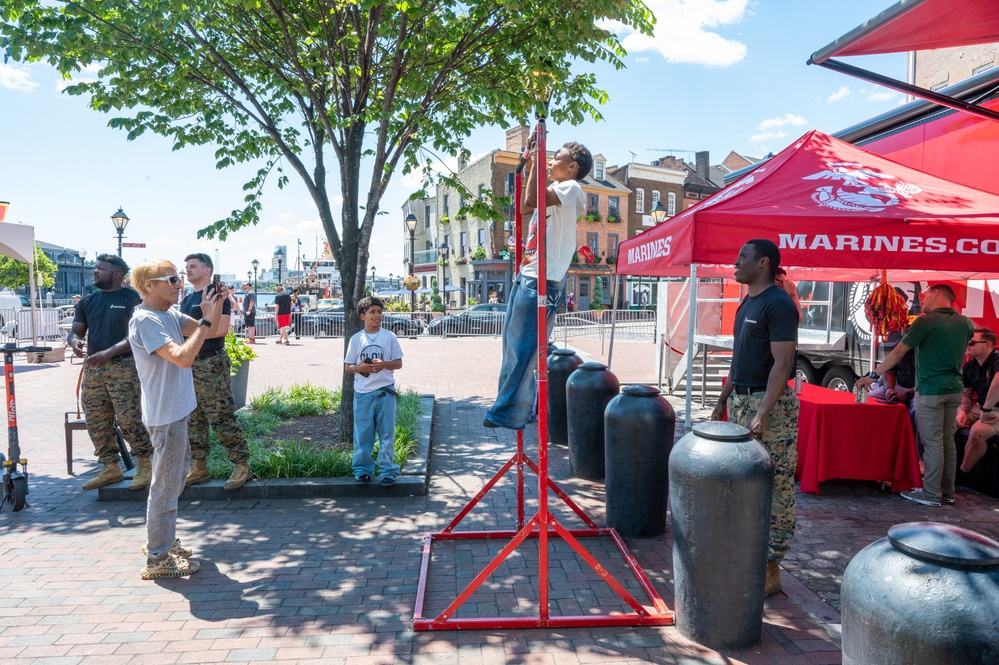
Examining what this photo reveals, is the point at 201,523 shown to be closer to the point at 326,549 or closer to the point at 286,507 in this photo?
the point at 286,507

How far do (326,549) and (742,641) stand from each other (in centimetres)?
288

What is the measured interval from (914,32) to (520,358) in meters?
3.53

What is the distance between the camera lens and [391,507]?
5637mm

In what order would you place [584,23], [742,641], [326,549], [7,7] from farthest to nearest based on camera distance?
[584,23] < [7,7] < [326,549] < [742,641]

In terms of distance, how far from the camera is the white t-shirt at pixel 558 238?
3.62 metres

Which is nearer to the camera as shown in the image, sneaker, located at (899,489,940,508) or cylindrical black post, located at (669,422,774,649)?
cylindrical black post, located at (669,422,774,649)

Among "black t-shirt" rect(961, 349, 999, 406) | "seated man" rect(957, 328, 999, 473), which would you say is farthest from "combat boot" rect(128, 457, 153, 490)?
"black t-shirt" rect(961, 349, 999, 406)

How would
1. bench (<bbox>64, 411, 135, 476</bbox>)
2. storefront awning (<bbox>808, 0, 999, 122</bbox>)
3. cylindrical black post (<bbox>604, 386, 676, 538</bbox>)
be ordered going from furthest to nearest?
bench (<bbox>64, 411, 135, 476</bbox>) → cylindrical black post (<bbox>604, 386, 676, 538</bbox>) → storefront awning (<bbox>808, 0, 999, 122</bbox>)

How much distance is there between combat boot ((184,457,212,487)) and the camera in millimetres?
5785

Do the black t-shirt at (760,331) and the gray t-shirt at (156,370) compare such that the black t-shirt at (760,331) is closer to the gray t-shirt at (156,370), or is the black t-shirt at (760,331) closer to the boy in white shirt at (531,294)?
the boy in white shirt at (531,294)

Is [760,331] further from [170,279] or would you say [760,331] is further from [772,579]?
[170,279]

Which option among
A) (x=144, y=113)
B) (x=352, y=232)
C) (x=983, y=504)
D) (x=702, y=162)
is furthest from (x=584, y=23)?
(x=702, y=162)

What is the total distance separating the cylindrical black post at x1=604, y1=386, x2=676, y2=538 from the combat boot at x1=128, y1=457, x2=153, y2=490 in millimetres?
4122

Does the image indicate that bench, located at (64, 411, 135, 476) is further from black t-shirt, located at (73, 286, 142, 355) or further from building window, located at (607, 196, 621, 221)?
building window, located at (607, 196, 621, 221)
